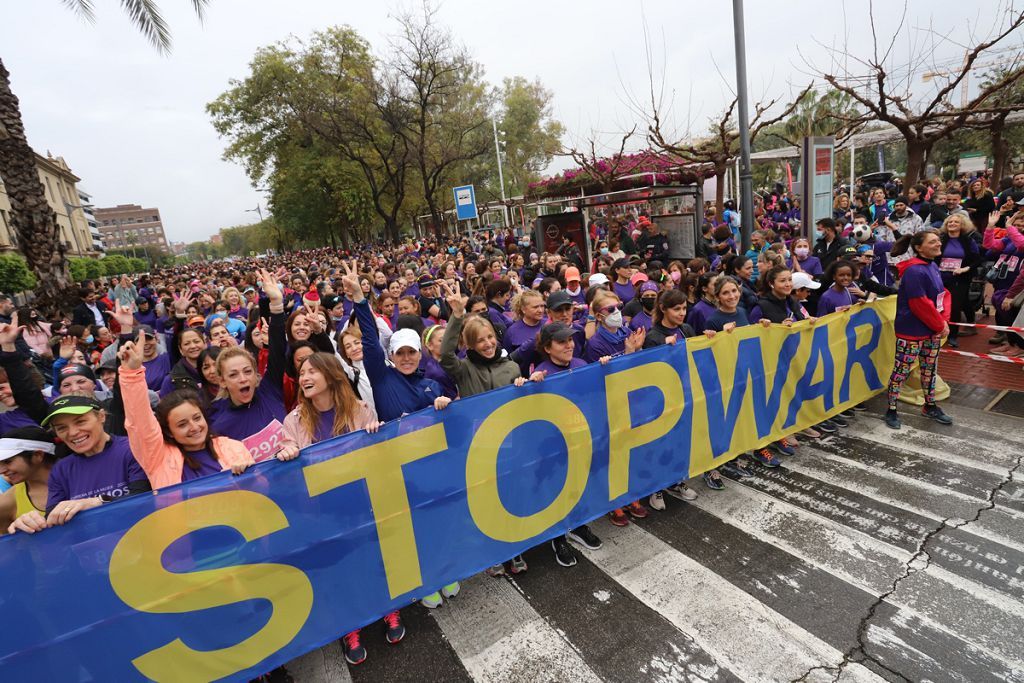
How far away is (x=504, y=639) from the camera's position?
3.17 metres

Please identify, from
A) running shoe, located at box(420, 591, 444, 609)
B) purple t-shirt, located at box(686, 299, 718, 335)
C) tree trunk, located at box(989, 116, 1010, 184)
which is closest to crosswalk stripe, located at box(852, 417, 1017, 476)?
purple t-shirt, located at box(686, 299, 718, 335)

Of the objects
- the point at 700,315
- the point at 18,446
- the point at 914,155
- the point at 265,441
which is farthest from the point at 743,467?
the point at 914,155

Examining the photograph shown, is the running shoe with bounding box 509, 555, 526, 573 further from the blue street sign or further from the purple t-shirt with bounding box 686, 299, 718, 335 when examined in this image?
the blue street sign

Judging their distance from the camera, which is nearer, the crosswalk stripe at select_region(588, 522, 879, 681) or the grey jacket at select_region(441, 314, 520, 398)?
the crosswalk stripe at select_region(588, 522, 879, 681)

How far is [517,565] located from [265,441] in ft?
6.56

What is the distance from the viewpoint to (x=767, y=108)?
45.1ft

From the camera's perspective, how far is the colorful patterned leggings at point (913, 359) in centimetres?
520

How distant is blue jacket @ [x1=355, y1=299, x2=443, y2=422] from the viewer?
147 inches

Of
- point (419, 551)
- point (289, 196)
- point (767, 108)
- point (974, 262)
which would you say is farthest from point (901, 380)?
point (289, 196)

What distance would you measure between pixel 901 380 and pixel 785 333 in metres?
1.53

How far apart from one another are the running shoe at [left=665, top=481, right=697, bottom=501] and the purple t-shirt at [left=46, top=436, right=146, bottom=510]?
3879mm

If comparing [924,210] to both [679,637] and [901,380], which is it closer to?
[901,380]

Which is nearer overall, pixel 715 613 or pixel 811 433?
pixel 715 613

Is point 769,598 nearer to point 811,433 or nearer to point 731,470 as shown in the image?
point 731,470
